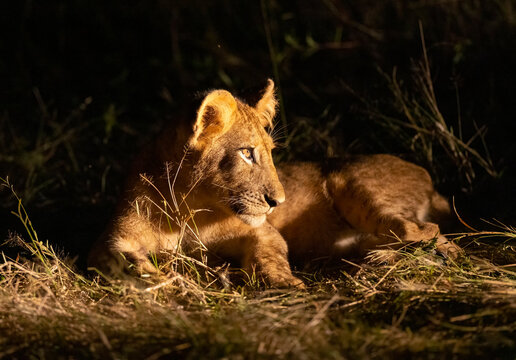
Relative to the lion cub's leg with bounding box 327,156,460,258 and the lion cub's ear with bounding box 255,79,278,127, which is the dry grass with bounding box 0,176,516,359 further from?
the lion cub's ear with bounding box 255,79,278,127

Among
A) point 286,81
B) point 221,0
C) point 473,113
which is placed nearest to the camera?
point 473,113

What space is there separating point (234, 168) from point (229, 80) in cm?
316

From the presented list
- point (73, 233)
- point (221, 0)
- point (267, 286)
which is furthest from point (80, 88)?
point (267, 286)

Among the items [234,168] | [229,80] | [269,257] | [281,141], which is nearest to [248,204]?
[234,168]

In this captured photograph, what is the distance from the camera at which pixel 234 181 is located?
310cm

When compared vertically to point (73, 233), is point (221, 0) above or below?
above

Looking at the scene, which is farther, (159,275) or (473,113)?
(473,113)

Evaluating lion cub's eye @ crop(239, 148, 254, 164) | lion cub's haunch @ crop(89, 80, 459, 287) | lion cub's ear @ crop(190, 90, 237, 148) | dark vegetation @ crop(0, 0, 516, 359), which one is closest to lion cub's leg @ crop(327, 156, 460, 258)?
lion cub's haunch @ crop(89, 80, 459, 287)

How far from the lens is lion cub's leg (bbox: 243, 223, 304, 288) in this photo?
→ 121 inches

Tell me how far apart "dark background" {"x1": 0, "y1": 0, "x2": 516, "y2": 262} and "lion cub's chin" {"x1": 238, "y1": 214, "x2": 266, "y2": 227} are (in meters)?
0.70

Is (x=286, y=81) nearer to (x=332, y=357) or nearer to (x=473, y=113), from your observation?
(x=473, y=113)

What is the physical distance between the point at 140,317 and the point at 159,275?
0.53m

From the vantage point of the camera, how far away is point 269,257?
3229mm

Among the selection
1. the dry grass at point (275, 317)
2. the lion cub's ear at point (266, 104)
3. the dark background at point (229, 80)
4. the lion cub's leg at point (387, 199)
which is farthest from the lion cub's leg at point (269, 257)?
the dark background at point (229, 80)
